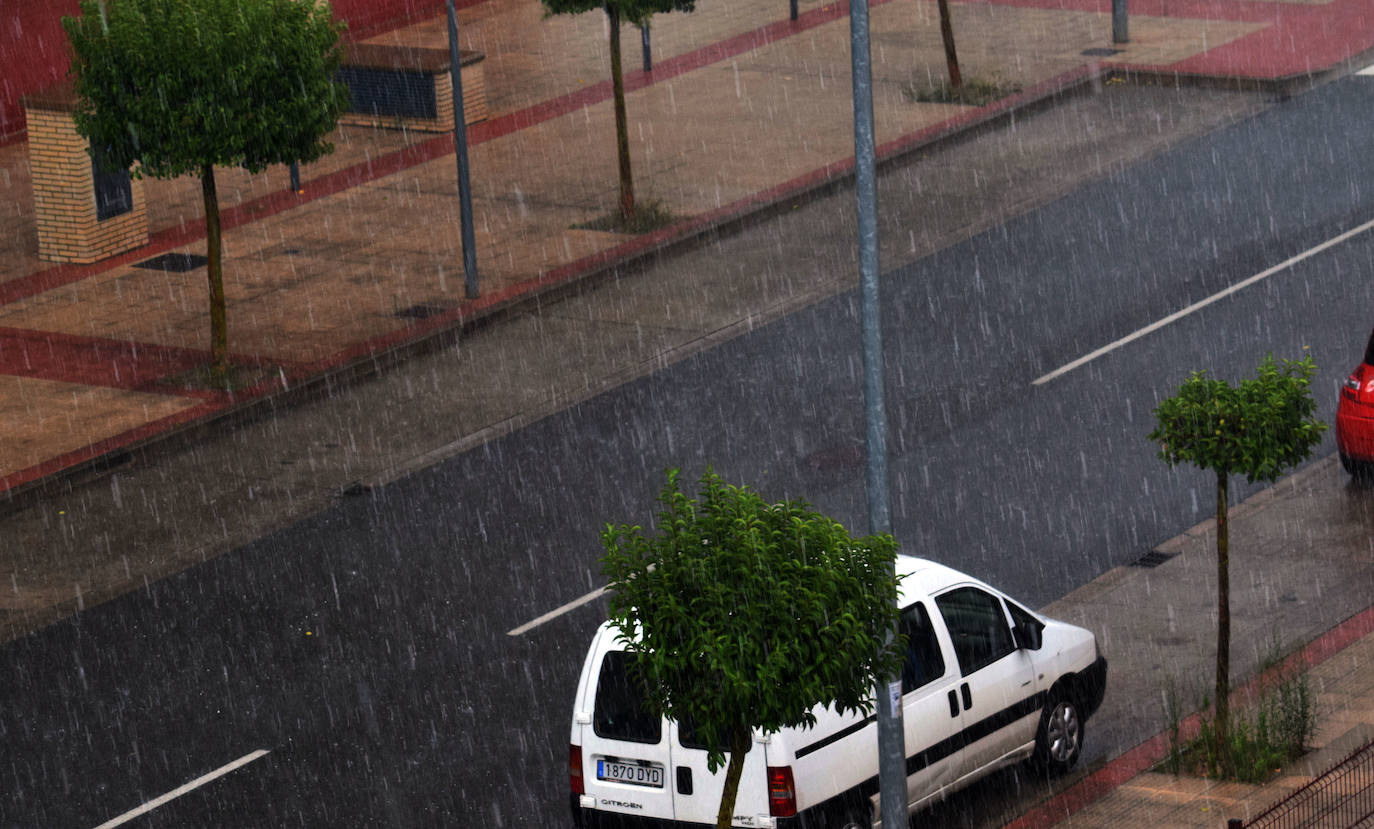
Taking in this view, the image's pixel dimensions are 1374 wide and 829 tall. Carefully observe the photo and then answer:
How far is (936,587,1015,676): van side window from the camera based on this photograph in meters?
12.6

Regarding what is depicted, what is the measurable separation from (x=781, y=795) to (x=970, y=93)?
21392 mm

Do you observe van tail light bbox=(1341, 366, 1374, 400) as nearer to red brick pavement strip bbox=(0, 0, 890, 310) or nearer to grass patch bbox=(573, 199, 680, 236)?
grass patch bbox=(573, 199, 680, 236)

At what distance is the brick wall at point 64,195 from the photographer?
25547 mm

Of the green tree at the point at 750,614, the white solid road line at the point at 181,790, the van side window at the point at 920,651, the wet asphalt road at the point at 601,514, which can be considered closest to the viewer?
the green tree at the point at 750,614

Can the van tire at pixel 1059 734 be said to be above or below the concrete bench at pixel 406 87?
below

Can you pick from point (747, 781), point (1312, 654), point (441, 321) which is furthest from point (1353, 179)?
point (747, 781)

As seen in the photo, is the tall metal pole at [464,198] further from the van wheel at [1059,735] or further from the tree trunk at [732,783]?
the tree trunk at [732,783]

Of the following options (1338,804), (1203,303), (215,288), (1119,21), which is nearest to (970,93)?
(1119,21)

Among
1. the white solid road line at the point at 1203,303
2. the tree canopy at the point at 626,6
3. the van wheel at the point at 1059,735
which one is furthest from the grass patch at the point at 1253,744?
the tree canopy at the point at 626,6

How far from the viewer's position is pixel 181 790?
1360cm

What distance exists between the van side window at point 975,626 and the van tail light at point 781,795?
62.3 inches

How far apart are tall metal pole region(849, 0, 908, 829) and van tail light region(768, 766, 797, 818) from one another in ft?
1.54

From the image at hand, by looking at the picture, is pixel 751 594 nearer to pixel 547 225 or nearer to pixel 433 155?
pixel 547 225

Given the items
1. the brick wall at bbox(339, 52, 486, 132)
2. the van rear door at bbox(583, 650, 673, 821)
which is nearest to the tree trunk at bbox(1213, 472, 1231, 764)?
the van rear door at bbox(583, 650, 673, 821)
